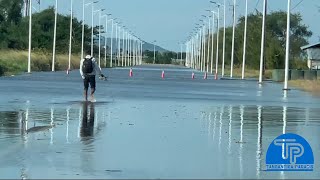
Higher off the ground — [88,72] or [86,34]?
[86,34]

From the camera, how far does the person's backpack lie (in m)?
30.0

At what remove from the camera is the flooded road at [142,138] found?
500 inches

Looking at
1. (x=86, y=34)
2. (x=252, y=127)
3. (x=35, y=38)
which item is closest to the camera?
(x=252, y=127)

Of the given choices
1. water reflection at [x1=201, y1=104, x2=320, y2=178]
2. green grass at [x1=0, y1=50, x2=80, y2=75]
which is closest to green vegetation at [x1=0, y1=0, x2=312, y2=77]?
green grass at [x1=0, y1=50, x2=80, y2=75]

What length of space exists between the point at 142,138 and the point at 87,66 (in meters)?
13.0

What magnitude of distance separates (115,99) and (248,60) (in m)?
74.0

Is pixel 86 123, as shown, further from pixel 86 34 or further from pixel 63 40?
pixel 86 34

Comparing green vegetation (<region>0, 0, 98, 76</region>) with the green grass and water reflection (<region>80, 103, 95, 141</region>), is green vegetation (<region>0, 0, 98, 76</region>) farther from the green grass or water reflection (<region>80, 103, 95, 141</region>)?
water reflection (<region>80, 103, 95, 141</region>)

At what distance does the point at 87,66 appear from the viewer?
30.2m

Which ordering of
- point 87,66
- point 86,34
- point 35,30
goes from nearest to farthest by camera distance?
point 87,66 → point 35,30 → point 86,34

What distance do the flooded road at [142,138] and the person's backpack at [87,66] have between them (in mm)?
1106

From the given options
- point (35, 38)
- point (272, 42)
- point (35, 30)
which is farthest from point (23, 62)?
point (35, 30)

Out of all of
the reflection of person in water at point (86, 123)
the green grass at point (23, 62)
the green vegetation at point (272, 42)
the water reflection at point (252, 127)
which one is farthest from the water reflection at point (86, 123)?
the green vegetation at point (272, 42)

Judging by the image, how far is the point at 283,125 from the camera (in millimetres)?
21906
